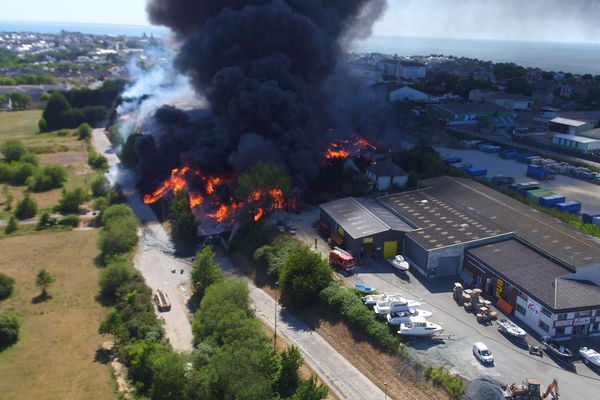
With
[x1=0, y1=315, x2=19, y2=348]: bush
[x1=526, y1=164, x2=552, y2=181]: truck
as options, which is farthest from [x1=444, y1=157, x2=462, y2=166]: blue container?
[x1=0, y1=315, x2=19, y2=348]: bush

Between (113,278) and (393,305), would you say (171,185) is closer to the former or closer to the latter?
(113,278)

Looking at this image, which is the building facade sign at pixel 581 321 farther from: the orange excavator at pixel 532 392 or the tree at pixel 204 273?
the tree at pixel 204 273

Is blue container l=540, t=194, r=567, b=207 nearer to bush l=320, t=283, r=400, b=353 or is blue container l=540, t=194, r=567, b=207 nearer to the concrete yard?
the concrete yard

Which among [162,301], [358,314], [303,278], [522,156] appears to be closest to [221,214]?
[162,301]

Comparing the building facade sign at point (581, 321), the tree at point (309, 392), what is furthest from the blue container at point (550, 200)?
the tree at point (309, 392)

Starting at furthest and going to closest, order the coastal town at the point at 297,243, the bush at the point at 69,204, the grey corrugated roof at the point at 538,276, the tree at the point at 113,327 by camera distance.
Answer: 1. the bush at the point at 69,204
2. the tree at the point at 113,327
3. the grey corrugated roof at the point at 538,276
4. the coastal town at the point at 297,243

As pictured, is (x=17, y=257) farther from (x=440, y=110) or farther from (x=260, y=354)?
(x=440, y=110)
